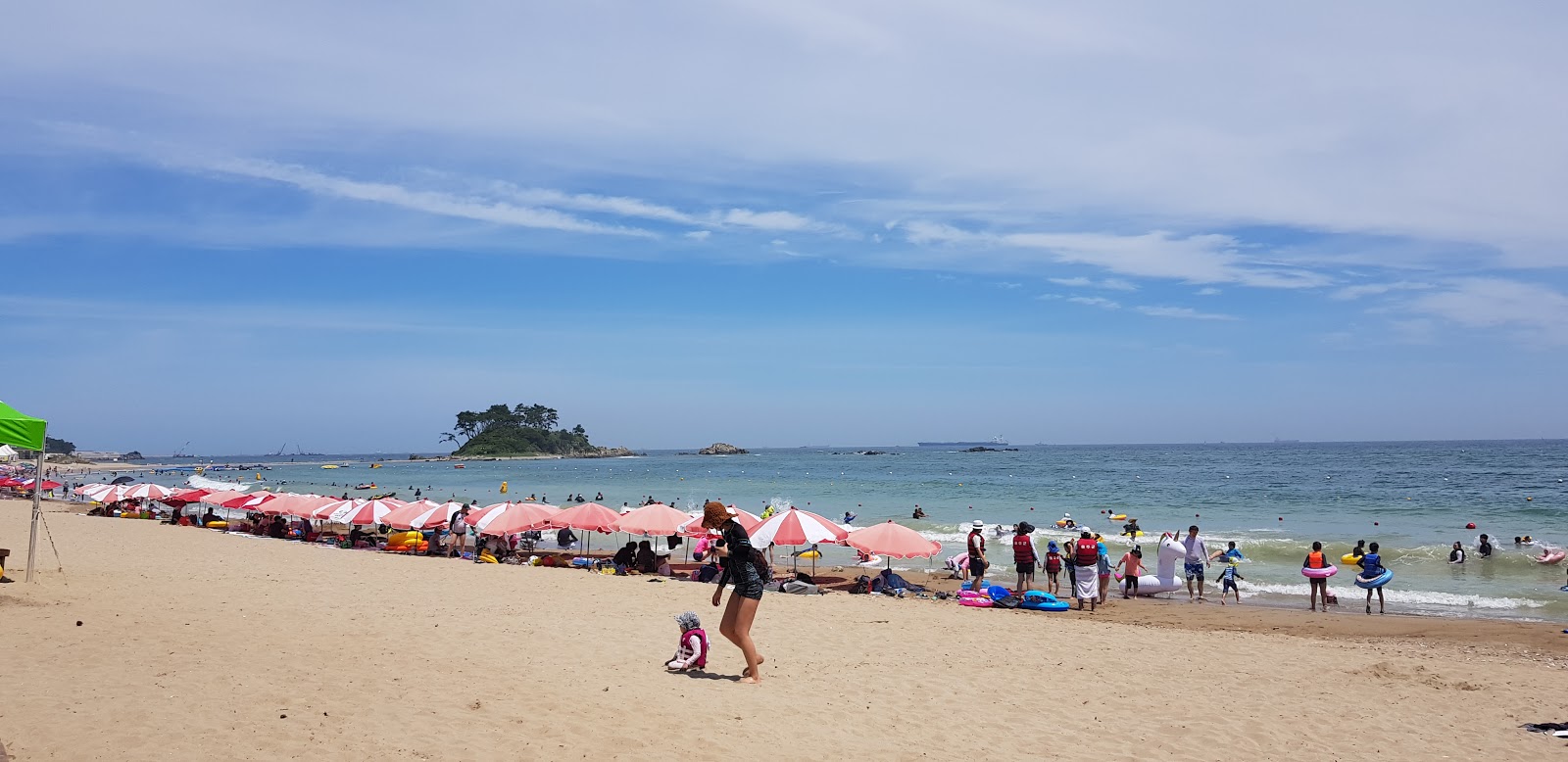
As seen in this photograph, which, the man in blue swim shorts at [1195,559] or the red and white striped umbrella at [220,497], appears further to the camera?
the red and white striped umbrella at [220,497]

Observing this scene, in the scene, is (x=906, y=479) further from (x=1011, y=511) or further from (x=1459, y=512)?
(x=1459, y=512)

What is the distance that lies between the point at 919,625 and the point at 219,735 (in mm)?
8610

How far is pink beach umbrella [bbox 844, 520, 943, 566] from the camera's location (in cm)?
1622

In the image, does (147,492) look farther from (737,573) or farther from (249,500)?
(737,573)

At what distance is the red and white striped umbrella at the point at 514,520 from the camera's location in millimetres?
19469

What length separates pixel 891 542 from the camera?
16.3 m

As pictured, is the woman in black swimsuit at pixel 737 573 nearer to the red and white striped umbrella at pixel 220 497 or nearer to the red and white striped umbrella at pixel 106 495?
the red and white striped umbrella at pixel 220 497

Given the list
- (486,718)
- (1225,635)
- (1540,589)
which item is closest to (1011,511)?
(1540,589)

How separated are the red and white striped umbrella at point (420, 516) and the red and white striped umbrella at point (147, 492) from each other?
12.6 meters

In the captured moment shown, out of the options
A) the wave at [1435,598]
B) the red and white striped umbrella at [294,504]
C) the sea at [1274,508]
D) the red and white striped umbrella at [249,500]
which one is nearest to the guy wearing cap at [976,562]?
the sea at [1274,508]

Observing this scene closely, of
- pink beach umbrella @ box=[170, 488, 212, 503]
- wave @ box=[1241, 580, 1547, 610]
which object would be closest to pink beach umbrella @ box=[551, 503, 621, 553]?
wave @ box=[1241, 580, 1547, 610]

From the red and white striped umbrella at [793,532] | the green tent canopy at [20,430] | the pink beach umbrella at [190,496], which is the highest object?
the green tent canopy at [20,430]

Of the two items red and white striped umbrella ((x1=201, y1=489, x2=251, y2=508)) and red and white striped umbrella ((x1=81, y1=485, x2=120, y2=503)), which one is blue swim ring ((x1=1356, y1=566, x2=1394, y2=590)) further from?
red and white striped umbrella ((x1=81, y1=485, x2=120, y2=503))

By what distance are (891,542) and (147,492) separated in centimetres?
2682
